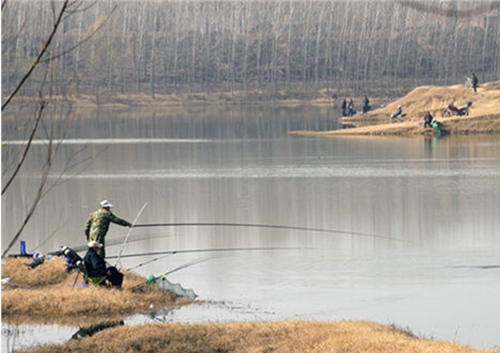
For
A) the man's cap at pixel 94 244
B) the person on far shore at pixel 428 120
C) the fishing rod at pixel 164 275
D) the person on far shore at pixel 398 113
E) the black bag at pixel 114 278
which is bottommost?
the person on far shore at pixel 398 113

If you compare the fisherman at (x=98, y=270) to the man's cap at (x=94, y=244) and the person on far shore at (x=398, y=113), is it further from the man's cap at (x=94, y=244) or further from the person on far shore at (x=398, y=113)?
the person on far shore at (x=398, y=113)

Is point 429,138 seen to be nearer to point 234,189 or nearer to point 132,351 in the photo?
point 234,189

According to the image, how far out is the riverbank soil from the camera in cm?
6034

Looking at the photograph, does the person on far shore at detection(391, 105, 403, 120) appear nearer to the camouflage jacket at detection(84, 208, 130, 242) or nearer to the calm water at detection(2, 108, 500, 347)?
the calm water at detection(2, 108, 500, 347)

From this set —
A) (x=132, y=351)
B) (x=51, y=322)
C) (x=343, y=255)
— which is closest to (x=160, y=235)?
(x=343, y=255)

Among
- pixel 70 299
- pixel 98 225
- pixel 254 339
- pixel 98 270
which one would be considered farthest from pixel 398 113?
pixel 254 339

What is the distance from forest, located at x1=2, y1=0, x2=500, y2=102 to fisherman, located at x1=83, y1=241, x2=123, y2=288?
10069cm

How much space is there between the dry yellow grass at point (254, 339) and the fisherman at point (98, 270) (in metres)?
2.92

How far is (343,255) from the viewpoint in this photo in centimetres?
2117

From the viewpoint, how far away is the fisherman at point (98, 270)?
16.1 m

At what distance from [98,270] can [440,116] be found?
50.1 m

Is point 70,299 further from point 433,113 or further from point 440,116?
point 433,113

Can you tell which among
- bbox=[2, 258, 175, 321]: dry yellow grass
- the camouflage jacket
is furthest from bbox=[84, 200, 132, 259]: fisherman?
bbox=[2, 258, 175, 321]: dry yellow grass

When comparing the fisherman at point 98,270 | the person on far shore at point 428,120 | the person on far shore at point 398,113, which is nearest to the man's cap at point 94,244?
the fisherman at point 98,270
